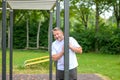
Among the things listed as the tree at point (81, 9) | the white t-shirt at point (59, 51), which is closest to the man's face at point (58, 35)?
the white t-shirt at point (59, 51)

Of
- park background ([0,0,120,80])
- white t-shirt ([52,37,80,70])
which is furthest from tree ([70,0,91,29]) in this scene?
white t-shirt ([52,37,80,70])

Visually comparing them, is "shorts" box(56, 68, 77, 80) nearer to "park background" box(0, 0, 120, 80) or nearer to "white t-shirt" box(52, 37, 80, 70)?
"white t-shirt" box(52, 37, 80, 70)

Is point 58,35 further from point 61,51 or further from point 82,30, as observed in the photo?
point 82,30

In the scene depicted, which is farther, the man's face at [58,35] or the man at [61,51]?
the man's face at [58,35]

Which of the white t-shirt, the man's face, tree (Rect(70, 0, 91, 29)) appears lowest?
the white t-shirt

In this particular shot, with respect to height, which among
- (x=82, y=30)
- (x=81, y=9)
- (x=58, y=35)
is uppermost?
(x=81, y=9)

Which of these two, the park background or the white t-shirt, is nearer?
the white t-shirt

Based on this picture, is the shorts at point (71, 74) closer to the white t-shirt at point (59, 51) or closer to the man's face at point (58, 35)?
the white t-shirt at point (59, 51)

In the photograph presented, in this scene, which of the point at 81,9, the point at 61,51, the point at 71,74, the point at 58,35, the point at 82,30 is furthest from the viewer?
the point at 81,9

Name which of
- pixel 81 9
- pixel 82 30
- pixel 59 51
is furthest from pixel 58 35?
pixel 81 9

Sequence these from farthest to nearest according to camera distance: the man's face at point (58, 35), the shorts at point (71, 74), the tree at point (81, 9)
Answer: the tree at point (81, 9), the shorts at point (71, 74), the man's face at point (58, 35)

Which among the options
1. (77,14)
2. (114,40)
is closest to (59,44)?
(114,40)

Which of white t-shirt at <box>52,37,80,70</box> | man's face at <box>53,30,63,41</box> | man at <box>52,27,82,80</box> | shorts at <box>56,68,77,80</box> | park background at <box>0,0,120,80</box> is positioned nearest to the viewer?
man at <box>52,27,82,80</box>

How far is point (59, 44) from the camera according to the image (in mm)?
7965
